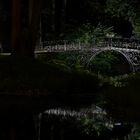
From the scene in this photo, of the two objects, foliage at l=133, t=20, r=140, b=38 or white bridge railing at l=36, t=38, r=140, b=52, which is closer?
white bridge railing at l=36, t=38, r=140, b=52

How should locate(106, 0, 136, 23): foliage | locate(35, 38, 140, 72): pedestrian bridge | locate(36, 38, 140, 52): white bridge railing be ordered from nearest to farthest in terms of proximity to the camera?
locate(35, 38, 140, 72): pedestrian bridge → locate(36, 38, 140, 52): white bridge railing → locate(106, 0, 136, 23): foliage

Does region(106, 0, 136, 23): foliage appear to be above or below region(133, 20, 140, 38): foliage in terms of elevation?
above

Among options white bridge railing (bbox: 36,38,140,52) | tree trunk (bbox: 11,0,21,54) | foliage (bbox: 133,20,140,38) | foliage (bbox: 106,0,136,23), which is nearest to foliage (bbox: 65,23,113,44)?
white bridge railing (bbox: 36,38,140,52)

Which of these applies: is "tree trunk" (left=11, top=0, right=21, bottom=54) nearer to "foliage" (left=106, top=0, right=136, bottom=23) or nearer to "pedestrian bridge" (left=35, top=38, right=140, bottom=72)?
"pedestrian bridge" (left=35, top=38, right=140, bottom=72)

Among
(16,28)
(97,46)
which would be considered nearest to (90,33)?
(97,46)

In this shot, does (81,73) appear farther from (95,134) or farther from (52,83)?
(95,134)

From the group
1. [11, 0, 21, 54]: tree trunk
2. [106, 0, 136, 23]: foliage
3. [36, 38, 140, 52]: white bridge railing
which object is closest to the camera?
[11, 0, 21, 54]: tree trunk

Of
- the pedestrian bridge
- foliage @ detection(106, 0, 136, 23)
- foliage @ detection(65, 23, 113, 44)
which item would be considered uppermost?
foliage @ detection(106, 0, 136, 23)

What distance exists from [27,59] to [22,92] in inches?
96.8

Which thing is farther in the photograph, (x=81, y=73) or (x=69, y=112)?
(x=81, y=73)

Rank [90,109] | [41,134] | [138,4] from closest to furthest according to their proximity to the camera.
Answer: [41,134], [90,109], [138,4]

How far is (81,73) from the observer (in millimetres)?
26484

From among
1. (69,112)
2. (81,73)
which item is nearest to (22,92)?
(81,73)

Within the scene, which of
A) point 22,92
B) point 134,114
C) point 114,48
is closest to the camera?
point 134,114
